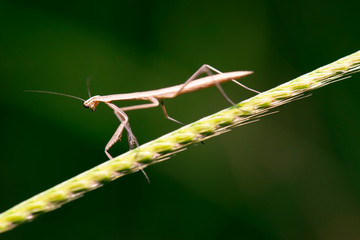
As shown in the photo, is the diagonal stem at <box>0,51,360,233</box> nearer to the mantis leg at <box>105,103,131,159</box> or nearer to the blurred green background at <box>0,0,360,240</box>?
the mantis leg at <box>105,103,131,159</box>

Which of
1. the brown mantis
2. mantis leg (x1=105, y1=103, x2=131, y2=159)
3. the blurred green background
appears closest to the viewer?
the brown mantis

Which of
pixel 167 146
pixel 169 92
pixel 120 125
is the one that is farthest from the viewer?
pixel 120 125

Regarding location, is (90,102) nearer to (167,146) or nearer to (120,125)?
(120,125)

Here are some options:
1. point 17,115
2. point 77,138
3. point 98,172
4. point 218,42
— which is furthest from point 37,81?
point 98,172

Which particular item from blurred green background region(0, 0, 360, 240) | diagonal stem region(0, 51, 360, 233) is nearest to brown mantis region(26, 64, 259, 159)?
diagonal stem region(0, 51, 360, 233)

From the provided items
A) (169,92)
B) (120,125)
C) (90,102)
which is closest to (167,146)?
(169,92)

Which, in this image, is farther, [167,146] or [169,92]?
[169,92]

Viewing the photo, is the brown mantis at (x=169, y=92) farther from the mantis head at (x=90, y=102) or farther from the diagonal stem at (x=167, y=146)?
the diagonal stem at (x=167, y=146)

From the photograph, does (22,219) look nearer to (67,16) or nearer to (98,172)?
(98,172)

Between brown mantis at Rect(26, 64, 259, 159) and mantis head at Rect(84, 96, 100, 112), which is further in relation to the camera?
mantis head at Rect(84, 96, 100, 112)
